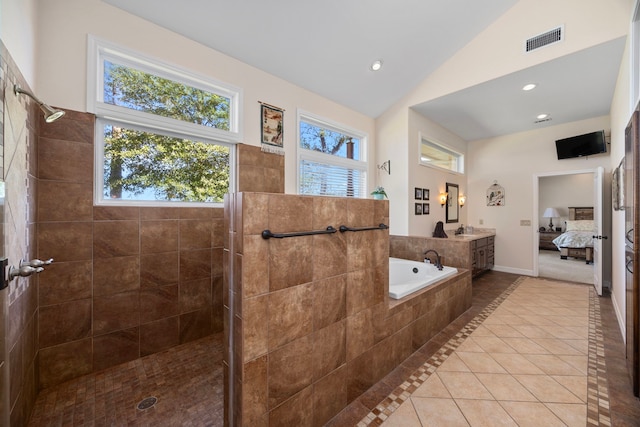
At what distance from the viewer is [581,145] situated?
4617 millimetres

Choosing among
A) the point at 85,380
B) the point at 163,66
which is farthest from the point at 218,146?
the point at 85,380

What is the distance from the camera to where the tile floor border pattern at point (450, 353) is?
164 centimetres

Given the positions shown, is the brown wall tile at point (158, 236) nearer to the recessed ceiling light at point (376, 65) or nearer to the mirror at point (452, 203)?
the recessed ceiling light at point (376, 65)

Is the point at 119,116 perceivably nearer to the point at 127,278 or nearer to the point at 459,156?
the point at 127,278

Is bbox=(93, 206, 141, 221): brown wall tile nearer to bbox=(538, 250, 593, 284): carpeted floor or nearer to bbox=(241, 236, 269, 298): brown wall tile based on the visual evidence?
bbox=(241, 236, 269, 298): brown wall tile

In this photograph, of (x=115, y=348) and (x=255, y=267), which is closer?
(x=255, y=267)

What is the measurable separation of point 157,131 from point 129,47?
71 cm

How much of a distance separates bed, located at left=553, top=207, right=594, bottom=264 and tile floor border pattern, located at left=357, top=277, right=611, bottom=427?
4.74m

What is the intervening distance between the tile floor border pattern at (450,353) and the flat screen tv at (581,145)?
3025 millimetres

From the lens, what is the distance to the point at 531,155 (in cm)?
534

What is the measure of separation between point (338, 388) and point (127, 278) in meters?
1.95

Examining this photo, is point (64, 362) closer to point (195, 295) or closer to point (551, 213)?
point (195, 295)

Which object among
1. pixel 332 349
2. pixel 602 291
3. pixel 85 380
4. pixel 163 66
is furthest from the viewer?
pixel 602 291

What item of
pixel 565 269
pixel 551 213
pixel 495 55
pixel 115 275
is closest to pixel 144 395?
pixel 115 275
